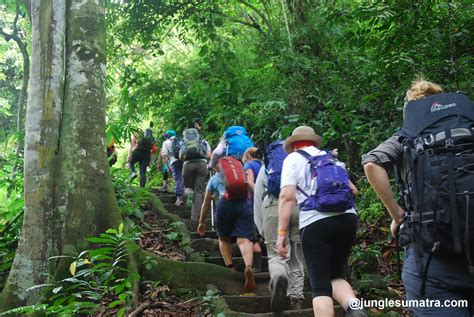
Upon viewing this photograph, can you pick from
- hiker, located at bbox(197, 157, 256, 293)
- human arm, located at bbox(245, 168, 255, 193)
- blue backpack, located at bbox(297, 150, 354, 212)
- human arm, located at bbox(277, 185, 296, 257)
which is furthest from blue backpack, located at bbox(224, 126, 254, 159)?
blue backpack, located at bbox(297, 150, 354, 212)

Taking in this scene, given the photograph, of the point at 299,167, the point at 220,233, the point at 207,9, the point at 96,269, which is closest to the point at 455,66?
the point at 299,167

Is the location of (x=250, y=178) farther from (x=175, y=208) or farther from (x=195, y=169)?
(x=175, y=208)

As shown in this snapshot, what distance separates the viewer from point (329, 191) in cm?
379

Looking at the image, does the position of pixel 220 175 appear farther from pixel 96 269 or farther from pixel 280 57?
pixel 280 57

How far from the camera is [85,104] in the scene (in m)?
5.84

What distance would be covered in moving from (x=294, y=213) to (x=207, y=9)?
21.9 ft

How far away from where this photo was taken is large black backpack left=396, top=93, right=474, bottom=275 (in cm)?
238

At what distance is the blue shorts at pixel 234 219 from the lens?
6078mm

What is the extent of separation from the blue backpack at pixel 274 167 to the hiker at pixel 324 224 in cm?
139

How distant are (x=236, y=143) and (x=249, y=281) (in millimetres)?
2136

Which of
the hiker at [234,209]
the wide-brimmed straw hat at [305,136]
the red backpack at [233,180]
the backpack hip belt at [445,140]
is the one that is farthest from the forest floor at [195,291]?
the backpack hip belt at [445,140]

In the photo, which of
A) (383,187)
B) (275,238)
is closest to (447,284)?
(383,187)

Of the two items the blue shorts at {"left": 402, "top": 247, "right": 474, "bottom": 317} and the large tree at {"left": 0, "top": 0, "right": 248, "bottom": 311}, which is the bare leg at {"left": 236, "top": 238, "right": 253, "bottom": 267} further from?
the blue shorts at {"left": 402, "top": 247, "right": 474, "bottom": 317}

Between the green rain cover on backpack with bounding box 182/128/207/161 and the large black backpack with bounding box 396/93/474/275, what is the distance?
6.47m
